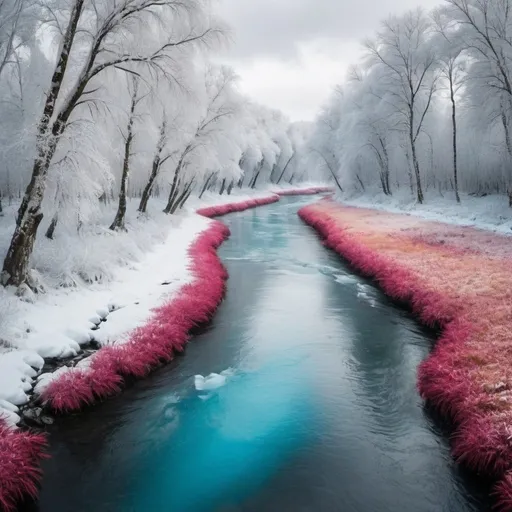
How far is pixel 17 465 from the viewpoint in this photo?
4504mm

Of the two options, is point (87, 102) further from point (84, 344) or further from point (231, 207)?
point (231, 207)

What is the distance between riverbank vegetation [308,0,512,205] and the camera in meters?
21.0

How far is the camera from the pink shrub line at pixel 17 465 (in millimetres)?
4289

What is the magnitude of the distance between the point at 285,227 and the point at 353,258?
1288 cm

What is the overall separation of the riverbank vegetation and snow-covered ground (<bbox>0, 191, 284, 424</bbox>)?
17.7m

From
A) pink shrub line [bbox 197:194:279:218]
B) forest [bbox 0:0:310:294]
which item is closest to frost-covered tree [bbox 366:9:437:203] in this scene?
forest [bbox 0:0:310:294]

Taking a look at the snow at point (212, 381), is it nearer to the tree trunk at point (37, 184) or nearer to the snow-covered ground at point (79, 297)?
the snow-covered ground at point (79, 297)

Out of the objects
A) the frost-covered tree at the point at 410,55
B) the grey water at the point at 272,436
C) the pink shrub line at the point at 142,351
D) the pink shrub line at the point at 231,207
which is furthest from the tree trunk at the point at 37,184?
the pink shrub line at the point at 231,207

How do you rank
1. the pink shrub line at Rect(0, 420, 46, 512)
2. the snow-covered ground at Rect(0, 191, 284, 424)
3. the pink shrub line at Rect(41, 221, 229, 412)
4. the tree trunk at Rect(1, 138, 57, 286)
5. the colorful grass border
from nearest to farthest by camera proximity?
the pink shrub line at Rect(0, 420, 46, 512) < the colorful grass border < the pink shrub line at Rect(41, 221, 229, 412) < the snow-covered ground at Rect(0, 191, 284, 424) < the tree trunk at Rect(1, 138, 57, 286)

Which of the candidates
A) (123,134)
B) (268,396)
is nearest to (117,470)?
(268,396)

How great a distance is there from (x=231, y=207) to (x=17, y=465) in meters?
39.5

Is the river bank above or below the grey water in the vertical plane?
above

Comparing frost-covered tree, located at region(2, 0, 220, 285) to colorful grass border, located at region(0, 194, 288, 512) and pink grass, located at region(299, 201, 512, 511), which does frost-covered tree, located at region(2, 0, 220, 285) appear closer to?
colorful grass border, located at region(0, 194, 288, 512)

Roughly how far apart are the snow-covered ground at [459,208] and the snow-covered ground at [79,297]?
15.2m
